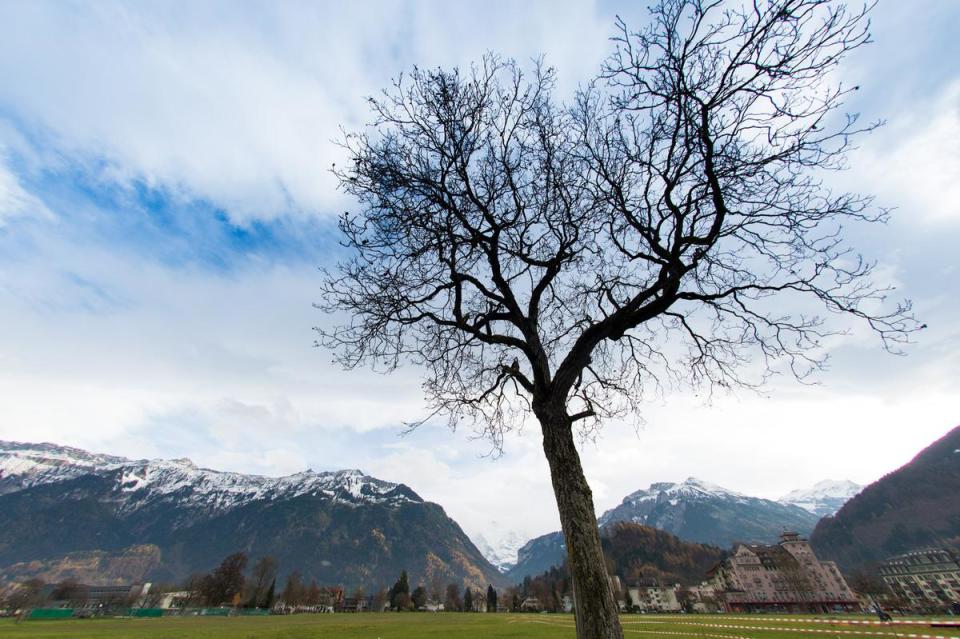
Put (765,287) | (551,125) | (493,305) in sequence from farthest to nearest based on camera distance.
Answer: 1. (493,305)
2. (551,125)
3. (765,287)

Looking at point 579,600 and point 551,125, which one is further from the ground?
point 551,125

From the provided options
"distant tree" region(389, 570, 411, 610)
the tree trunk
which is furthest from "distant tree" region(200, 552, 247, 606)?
the tree trunk

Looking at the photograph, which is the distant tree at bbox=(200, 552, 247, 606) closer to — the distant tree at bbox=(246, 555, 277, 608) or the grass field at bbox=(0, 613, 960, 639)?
the distant tree at bbox=(246, 555, 277, 608)

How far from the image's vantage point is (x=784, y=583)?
99312 millimetres

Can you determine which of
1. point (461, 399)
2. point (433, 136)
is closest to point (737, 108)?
point (433, 136)

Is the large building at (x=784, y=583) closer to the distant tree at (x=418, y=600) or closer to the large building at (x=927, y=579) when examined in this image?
the large building at (x=927, y=579)

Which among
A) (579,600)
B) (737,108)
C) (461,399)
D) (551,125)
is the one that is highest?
(551,125)

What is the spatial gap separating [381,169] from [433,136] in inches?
42.9

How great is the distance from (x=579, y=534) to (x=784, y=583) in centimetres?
13157

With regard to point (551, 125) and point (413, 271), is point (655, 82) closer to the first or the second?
point (551, 125)

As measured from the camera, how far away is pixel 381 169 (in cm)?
748

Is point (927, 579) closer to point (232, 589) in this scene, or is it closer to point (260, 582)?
point (260, 582)

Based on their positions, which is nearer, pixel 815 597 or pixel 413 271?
pixel 413 271

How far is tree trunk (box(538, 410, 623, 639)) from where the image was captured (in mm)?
4965
